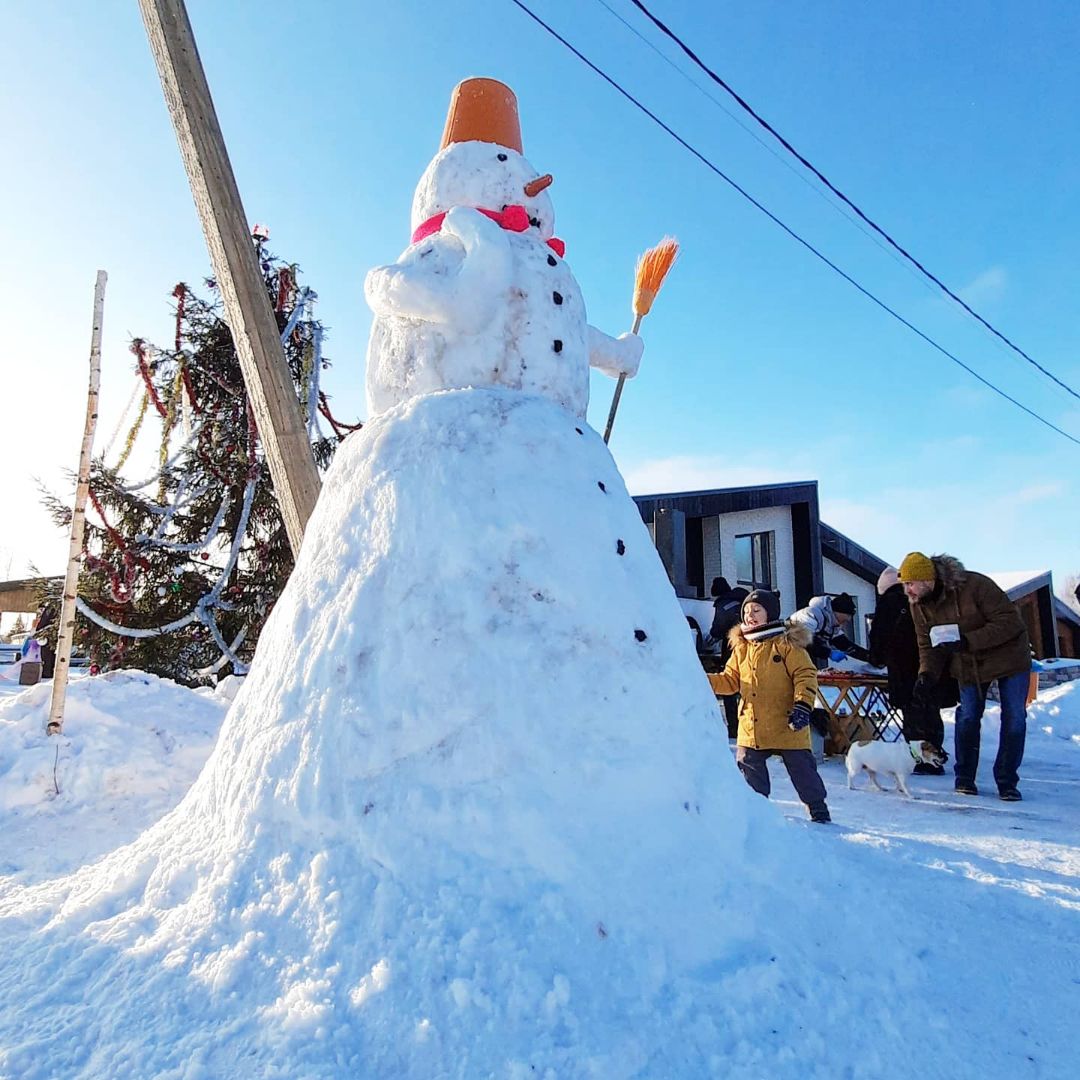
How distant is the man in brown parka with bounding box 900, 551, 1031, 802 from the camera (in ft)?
14.6

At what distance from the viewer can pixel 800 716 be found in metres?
3.56

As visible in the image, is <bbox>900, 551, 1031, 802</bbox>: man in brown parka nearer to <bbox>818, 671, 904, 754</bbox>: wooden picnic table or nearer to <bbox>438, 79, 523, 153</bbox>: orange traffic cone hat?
<bbox>818, 671, 904, 754</bbox>: wooden picnic table

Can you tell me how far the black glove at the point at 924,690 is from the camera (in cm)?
495

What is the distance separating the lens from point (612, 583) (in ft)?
7.05

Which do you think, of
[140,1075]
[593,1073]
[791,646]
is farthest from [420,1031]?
[791,646]

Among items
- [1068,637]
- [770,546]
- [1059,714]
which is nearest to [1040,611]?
[1068,637]

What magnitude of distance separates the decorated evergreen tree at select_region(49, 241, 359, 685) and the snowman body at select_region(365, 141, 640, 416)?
183 inches

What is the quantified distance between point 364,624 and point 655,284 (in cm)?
241

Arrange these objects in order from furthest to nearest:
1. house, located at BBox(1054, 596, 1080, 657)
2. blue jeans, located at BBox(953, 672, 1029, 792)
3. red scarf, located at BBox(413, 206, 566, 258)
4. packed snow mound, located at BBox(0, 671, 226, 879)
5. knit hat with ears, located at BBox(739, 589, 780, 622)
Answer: house, located at BBox(1054, 596, 1080, 657)
blue jeans, located at BBox(953, 672, 1029, 792)
knit hat with ears, located at BBox(739, 589, 780, 622)
packed snow mound, located at BBox(0, 671, 226, 879)
red scarf, located at BBox(413, 206, 566, 258)

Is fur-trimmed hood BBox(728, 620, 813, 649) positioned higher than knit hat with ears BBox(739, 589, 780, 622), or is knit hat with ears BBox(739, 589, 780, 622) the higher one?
knit hat with ears BBox(739, 589, 780, 622)

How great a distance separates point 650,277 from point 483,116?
3.48ft

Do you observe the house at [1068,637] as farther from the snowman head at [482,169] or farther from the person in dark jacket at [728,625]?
the snowman head at [482,169]

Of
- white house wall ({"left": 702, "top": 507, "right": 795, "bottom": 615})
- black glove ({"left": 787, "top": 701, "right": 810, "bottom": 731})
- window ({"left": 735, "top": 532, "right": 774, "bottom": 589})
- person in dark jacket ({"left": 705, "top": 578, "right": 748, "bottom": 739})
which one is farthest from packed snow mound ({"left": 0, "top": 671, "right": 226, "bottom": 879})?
window ({"left": 735, "top": 532, "right": 774, "bottom": 589})

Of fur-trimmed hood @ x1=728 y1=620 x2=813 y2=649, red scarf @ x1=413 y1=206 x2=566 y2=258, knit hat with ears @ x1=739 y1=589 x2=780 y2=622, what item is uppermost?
red scarf @ x1=413 y1=206 x2=566 y2=258
